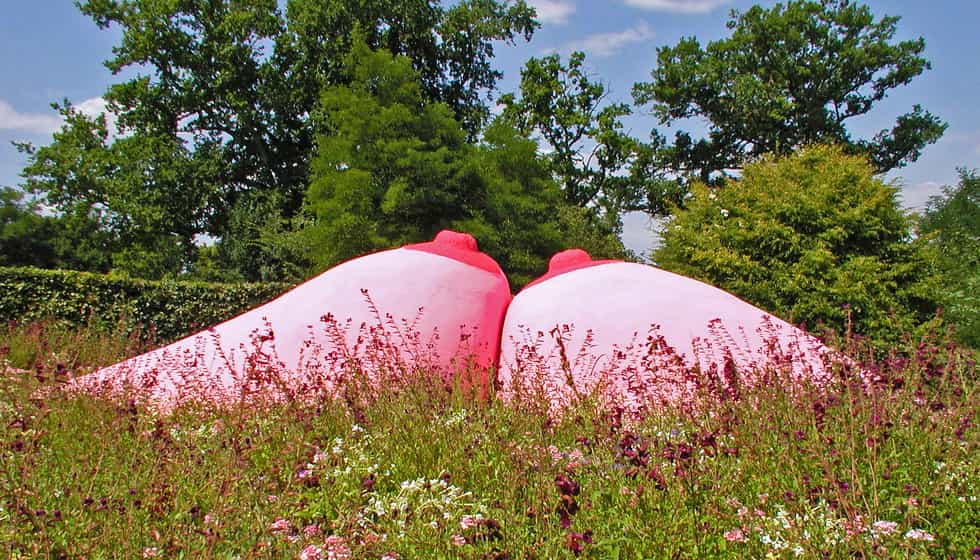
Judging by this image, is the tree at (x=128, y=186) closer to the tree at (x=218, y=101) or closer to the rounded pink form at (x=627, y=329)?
the tree at (x=218, y=101)

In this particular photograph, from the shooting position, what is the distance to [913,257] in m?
9.03

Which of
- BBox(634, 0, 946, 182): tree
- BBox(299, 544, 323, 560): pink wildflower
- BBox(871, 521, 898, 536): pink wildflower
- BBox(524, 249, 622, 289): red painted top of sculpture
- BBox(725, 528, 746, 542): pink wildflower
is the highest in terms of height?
BBox(634, 0, 946, 182): tree

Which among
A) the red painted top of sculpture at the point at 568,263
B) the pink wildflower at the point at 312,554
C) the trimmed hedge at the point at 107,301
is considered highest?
the trimmed hedge at the point at 107,301

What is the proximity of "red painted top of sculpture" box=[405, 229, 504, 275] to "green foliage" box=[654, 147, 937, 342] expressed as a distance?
4.31 metres

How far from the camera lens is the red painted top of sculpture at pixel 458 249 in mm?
6750

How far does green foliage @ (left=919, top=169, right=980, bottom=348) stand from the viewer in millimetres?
10641

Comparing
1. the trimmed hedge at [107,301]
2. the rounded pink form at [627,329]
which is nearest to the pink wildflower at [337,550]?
the rounded pink form at [627,329]

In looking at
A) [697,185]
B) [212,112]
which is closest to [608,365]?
[697,185]

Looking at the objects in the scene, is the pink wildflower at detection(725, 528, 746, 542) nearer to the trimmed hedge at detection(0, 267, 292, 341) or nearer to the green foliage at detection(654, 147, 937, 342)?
the green foliage at detection(654, 147, 937, 342)

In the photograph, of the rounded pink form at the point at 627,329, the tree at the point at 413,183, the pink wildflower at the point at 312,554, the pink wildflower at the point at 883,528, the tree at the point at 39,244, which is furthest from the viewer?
the tree at the point at 39,244

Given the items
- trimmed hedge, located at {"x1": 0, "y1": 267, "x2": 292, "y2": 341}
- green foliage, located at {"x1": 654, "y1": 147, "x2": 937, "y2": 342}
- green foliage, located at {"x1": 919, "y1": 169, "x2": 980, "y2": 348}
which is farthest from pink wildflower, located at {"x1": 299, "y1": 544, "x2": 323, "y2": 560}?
trimmed hedge, located at {"x1": 0, "y1": 267, "x2": 292, "y2": 341}

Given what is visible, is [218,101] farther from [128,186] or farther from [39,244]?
[39,244]

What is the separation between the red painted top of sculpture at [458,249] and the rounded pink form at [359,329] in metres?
0.07

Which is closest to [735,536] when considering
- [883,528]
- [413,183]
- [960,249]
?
[883,528]
